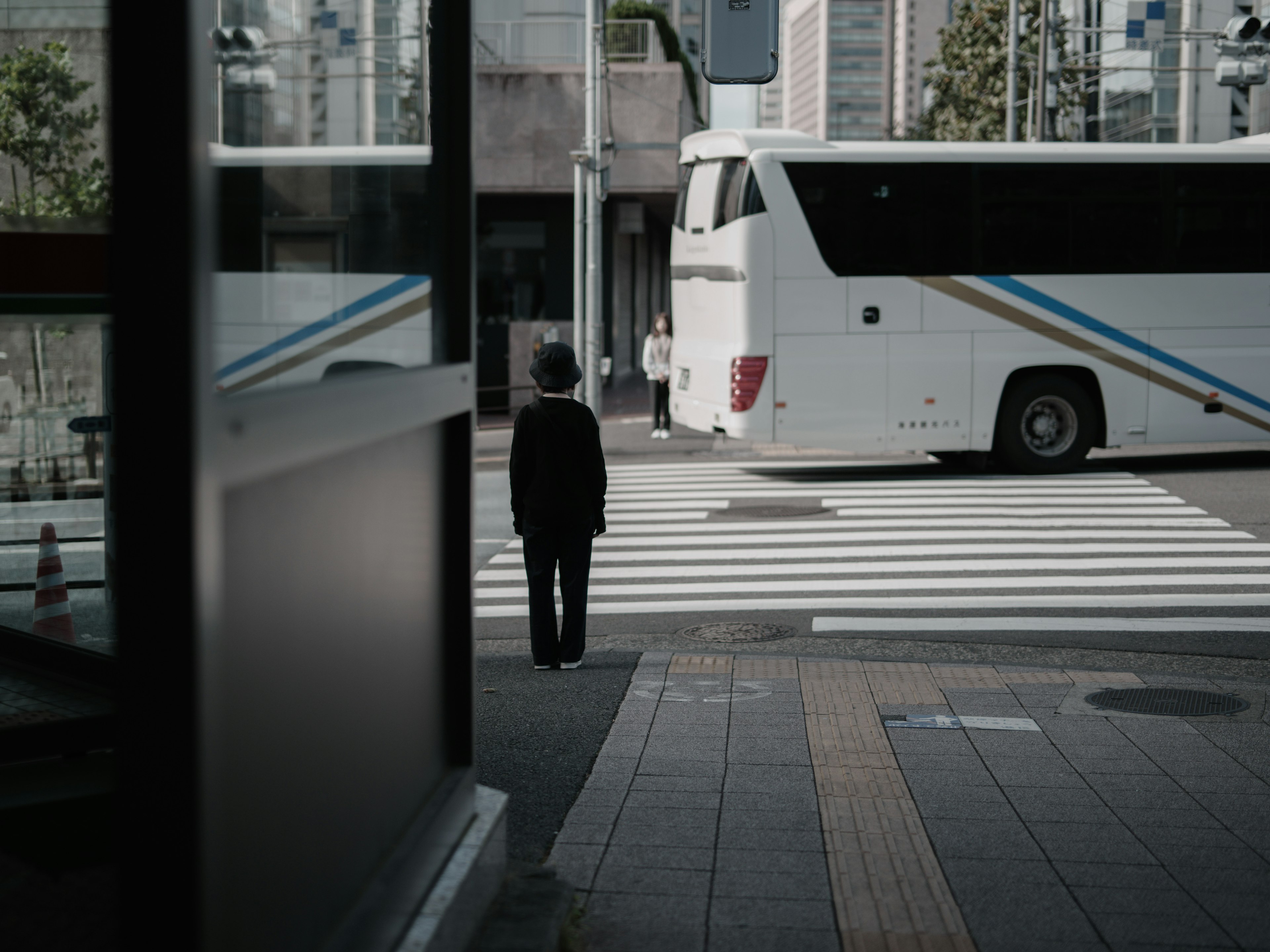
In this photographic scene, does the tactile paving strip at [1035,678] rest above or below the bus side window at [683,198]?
below

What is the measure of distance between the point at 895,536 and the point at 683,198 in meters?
6.53

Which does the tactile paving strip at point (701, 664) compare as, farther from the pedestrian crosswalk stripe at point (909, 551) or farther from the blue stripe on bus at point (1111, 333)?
the blue stripe on bus at point (1111, 333)

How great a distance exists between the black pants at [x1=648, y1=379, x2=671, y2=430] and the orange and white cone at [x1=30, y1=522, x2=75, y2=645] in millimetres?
14939

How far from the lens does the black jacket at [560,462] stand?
7.40 meters

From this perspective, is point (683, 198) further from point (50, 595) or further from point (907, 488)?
point (50, 595)

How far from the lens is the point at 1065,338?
1641 cm

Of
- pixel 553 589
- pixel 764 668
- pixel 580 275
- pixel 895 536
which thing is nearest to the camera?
pixel 764 668

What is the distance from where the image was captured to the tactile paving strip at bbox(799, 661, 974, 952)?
12.3 ft

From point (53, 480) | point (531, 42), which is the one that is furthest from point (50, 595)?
point (531, 42)

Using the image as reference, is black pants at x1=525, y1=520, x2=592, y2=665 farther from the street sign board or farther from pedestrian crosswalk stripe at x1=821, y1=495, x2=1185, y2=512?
the street sign board

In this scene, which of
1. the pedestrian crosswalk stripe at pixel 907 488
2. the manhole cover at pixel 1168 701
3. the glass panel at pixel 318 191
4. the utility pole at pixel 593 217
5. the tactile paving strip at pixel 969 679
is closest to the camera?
the glass panel at pixel 318 191

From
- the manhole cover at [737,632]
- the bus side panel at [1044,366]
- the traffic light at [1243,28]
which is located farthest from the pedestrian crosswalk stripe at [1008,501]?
the traffic light at [1243,28]

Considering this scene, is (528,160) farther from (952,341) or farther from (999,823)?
(999,823)

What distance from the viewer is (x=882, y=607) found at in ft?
31.1
